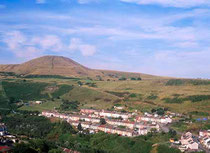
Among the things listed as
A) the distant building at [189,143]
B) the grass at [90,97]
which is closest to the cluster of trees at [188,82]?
the grass at [90,97]

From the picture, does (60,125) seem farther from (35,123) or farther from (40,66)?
(40,66)

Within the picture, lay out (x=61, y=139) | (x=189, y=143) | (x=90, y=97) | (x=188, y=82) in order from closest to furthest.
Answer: (x=189, y=143) → (x=61, y=139) → (x=90, y=97) → (x=188, y=82)

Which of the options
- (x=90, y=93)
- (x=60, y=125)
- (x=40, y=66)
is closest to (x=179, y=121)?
(x=60, y=125)

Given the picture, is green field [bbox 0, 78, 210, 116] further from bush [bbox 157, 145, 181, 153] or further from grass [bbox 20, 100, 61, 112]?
bush [bbox 157, 145, 181, 153]

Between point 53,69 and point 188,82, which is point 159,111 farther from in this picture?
point 53,69

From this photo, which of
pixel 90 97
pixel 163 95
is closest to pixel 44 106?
pixel 90 97

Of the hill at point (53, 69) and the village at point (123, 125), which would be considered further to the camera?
the hill at point (53, 69)

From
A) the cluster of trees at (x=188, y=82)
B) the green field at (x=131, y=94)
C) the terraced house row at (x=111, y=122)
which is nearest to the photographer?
the terraced house row at (x=111, y=122)

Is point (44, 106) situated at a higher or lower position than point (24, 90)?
lower

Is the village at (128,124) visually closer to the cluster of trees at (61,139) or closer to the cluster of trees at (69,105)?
the cluster of trees at (61,139)

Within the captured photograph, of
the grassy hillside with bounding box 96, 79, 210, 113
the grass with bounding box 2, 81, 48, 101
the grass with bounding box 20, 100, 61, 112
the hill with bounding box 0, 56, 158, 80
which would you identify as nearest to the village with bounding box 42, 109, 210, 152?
the grass with bounding box 20, 100, 61, 112

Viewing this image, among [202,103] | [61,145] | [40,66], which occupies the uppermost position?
[40,66]
